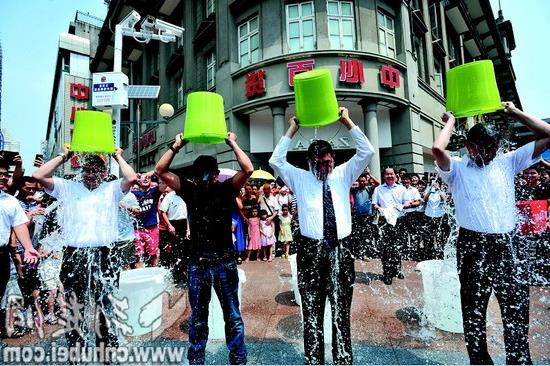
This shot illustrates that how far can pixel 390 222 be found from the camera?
5570mm

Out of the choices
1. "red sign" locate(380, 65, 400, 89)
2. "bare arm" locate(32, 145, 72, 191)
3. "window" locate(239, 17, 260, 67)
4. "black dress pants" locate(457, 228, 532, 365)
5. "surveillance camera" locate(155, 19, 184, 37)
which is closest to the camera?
"black dress pants" locate(457, 228, 532, 365)

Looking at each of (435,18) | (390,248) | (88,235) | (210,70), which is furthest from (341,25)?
(88,235)

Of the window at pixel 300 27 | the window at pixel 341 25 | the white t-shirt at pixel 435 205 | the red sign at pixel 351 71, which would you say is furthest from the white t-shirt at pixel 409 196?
the window at pixel 300 27

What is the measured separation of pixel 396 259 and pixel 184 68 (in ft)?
49.0

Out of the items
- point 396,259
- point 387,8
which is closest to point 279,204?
point 396,259

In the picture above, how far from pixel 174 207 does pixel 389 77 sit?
9.80 meters

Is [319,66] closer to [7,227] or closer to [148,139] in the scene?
[7,227]

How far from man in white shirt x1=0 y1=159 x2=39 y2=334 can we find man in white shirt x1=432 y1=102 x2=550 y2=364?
4086 millimetres

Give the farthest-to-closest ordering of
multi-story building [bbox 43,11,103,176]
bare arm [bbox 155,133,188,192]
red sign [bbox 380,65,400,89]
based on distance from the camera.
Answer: multi-story building [bbox 43,11,103,176] → red sign [bbox 380,65,400,89] → bare arm [bbox 155,133,188,192]

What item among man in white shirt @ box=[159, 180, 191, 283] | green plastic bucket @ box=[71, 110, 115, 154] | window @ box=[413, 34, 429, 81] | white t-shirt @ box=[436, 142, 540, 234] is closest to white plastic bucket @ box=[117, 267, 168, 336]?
green plastic bucket @ box=[71, 110, 115, 154]

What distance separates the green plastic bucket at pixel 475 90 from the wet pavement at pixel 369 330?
2259mm

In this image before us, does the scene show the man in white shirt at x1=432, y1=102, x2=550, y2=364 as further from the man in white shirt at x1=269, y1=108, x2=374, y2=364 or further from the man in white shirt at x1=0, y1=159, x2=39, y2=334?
the man in white shirt at x1=0, y1=159, x2=39, y2=334

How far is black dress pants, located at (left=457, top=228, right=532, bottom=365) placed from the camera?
2.33 metres

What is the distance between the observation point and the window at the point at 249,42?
12.5m
